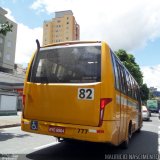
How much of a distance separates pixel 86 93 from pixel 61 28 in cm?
11864

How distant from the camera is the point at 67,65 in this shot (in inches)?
299

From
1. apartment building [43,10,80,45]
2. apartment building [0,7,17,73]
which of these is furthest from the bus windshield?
apartment building [43,10,80,45]

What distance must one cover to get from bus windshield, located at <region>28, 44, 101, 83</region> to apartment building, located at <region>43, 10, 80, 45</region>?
374ft

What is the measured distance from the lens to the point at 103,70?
7141mm

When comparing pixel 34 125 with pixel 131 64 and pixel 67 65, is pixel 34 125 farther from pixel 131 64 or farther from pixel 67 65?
pixel 131 64

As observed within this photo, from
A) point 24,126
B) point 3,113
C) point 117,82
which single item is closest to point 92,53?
point 117,82

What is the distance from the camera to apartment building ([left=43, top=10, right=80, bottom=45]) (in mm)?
121000

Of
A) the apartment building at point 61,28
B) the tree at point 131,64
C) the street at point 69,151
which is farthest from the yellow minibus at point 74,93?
the apartment building at point 61,28

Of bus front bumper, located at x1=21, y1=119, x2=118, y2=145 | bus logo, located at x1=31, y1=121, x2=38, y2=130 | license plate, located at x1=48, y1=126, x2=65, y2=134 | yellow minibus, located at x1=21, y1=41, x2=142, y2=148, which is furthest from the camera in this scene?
bus logo, located at x1=31, y1=121, x2=38, y2=130

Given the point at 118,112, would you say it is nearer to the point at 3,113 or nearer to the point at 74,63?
the point at 74,63

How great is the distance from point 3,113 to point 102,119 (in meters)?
20.6

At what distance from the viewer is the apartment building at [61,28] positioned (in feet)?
397

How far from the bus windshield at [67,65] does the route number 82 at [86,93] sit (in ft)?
0.75

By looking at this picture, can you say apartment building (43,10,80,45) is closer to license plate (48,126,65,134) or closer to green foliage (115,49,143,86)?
green foliage (115,49,143,86)
